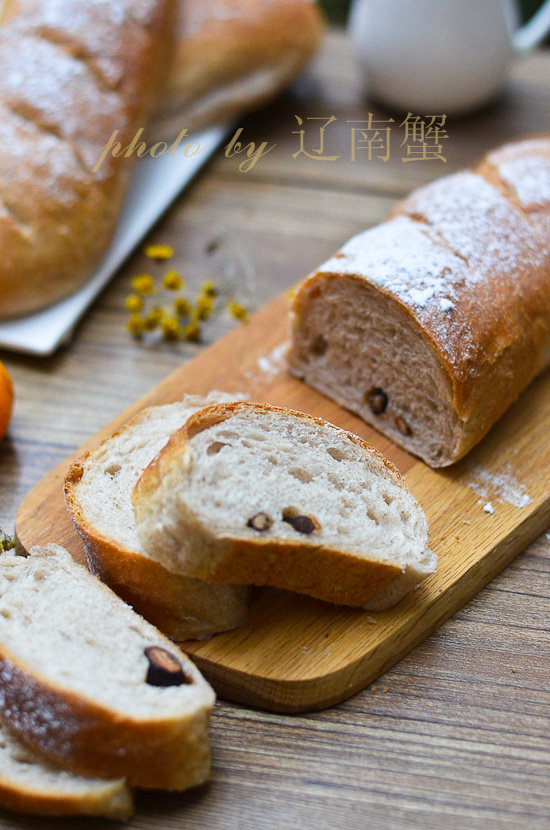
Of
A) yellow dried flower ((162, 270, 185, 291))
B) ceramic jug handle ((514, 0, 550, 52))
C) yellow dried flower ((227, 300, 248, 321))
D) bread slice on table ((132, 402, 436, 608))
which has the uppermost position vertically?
ceramic jug handle ((514, 0, 550, 52))

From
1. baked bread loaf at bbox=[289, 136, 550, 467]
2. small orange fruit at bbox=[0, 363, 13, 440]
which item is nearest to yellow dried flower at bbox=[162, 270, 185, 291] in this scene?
baked bread loaf at bbox=[289, 136, 550, 467]

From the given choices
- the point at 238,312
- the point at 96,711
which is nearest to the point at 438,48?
the point at 238,312

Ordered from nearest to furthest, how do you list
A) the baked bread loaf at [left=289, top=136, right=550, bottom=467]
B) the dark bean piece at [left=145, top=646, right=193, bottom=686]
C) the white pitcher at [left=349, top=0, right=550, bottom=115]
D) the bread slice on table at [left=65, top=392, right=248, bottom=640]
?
the dark bean piece at [left=145, top=646, right=193, bottom=686] < the bread slice on table at [left=65, top=392, right=248, bottom=640] < the baked bread loaf at [left=289, top=136, right=550, bottom=467] < the white pitcher at [left=349, top=0, right=550, bottom=115]

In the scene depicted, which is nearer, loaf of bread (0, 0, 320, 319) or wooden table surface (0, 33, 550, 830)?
wooden table surface (0, 33, 550, 830)

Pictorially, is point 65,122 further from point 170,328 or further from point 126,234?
point 170,328

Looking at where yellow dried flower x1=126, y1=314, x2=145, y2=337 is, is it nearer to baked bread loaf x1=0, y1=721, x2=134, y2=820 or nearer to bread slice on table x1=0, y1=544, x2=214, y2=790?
bread slice on table x1=0, y1=544, x2=214, y2=790

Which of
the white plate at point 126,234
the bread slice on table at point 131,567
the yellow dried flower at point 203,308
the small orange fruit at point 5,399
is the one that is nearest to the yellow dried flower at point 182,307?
the yellow dried flower at point 203,308

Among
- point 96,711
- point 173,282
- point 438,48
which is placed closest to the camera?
point 96,711
